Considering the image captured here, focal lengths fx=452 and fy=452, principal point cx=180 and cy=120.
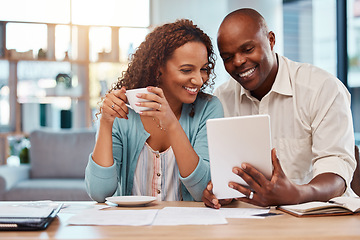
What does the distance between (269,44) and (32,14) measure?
4.20m

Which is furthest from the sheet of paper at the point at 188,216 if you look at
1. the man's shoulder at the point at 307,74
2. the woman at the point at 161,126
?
the man's shoulder at the point at 307,74

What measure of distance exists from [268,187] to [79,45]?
4.60m

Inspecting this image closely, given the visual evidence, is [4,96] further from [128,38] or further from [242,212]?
[242,212]

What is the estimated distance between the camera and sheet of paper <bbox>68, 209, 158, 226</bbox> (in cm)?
122

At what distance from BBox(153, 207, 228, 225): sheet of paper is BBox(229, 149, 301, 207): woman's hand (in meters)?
0.12

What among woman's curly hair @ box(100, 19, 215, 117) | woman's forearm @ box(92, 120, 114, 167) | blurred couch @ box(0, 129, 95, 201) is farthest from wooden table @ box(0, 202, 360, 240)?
blurred couch @ box(0, 129, 95, 201)

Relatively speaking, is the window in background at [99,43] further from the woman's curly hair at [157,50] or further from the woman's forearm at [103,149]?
the woman's forearm at [103,149]

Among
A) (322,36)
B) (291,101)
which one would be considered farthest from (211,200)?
(322,36)

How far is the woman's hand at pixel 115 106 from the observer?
1.65 meters

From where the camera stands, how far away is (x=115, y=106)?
165 centimetres

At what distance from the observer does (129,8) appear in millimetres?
5863

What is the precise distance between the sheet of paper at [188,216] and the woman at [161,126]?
249mm

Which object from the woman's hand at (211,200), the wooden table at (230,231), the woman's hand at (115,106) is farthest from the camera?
the woman's hand at (115,106)

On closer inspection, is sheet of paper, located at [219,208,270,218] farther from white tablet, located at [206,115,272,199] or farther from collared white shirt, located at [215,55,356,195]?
collared white shirt, located at [215,55,356,195]
